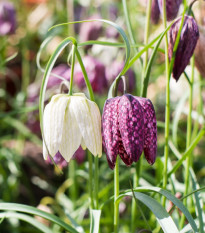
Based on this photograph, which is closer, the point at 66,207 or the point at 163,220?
the point at 163,220

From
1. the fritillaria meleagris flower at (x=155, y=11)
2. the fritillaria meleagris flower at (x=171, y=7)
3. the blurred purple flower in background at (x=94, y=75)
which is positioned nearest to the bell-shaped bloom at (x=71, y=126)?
the fritillaria meleagris flower at (x=171, y=7)

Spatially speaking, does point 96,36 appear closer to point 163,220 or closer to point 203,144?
point 203,144

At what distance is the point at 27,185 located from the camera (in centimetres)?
210

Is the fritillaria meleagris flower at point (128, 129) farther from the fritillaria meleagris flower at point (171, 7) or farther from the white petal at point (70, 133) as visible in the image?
the fritillaria meleagris flower at point (171, 7)

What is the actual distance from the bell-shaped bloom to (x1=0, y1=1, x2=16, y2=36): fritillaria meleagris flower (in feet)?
4.60

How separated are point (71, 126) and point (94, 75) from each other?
3.44 feet

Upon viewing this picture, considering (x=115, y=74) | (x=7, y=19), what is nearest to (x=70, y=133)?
(x=115, y=74)

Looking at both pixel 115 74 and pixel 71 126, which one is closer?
pixel 71 126

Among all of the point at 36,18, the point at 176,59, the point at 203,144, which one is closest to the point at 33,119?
the point at 203,144

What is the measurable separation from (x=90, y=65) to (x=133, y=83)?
21 cm

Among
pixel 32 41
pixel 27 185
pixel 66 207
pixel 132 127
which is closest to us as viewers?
pixel 132 127

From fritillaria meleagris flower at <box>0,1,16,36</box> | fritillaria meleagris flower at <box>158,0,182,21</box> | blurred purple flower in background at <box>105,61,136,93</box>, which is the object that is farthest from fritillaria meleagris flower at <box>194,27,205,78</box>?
fritillaria meleagris flower at <box>0,1,16,36</box>

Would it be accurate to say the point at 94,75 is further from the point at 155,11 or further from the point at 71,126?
the point at 71,126

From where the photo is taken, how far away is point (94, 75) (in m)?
1.98
